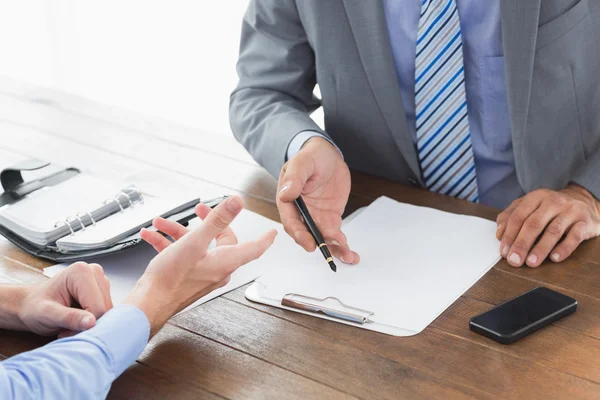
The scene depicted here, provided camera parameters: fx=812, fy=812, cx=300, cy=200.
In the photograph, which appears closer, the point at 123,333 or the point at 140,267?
the point at 123,333

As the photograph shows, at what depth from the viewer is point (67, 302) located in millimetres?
1203

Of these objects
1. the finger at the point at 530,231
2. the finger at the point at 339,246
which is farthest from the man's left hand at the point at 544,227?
the finger at the point at 339,246

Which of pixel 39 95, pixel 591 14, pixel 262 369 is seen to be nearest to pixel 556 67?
pixel 591 14

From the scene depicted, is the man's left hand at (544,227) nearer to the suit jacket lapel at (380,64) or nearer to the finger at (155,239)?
the suit jacket lapel at (380,64)

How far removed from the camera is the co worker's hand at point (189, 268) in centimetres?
117

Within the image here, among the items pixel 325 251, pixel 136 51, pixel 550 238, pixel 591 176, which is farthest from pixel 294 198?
pixel 136 51

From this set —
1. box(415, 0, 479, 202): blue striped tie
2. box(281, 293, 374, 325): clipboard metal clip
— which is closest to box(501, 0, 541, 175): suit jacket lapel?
box(415, 0, 479, 202): blue striped tie

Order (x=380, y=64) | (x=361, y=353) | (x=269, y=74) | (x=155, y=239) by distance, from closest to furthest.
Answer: (x=361, y=353), (x=155, y=239), (x=380, y=64), (x=269, y=74)

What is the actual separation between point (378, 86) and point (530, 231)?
496 millimetres

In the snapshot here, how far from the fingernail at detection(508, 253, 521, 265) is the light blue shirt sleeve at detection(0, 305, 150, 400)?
0.62m

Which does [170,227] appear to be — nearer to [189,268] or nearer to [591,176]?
[189,268]

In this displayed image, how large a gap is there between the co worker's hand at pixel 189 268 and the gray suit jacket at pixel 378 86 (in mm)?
490

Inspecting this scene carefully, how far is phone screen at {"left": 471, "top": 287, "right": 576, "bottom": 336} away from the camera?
3.83 feet

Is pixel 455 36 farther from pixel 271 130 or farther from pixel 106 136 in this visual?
pixel 106 136
